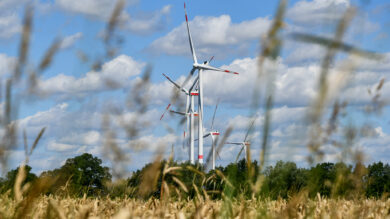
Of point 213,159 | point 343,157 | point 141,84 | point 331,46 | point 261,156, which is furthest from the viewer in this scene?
point 141,84

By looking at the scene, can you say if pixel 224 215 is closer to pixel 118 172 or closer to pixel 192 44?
pixel 118 172

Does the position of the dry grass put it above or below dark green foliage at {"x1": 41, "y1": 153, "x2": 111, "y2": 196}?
below

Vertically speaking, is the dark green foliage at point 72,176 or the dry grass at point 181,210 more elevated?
the dark green foliage at point 72,176

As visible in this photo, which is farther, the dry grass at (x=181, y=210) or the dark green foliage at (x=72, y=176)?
the dark green foliage at (x=72, y=176)

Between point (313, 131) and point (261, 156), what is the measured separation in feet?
0.91

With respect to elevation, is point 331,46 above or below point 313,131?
Result: above

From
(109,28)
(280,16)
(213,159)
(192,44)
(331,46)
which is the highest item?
(192,44)

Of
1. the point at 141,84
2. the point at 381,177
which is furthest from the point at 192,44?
the point at 141,84

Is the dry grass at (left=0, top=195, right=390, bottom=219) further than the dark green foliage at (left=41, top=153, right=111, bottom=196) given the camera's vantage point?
No

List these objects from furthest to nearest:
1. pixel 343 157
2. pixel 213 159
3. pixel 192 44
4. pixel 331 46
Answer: pixel 192 44 < pixel 343 157 < pixel 213 159 < pixel 331 46

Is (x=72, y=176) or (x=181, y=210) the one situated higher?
(x=72, y=176)

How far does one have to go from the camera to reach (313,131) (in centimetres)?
214

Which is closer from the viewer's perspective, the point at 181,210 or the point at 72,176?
the point at 181,210

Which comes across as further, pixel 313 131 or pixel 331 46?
pixel 313 131
